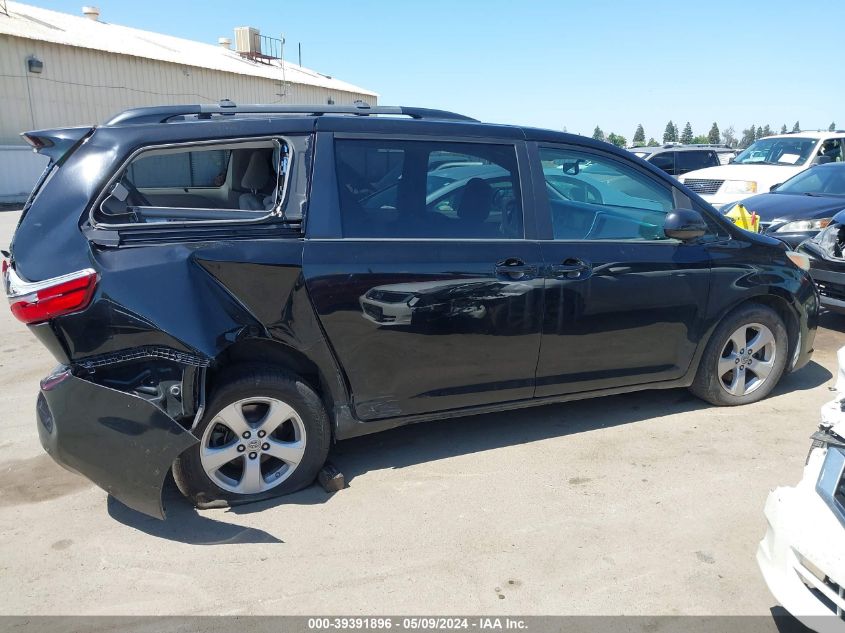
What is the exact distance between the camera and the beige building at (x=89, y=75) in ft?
70.2

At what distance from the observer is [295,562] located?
3.18 meters

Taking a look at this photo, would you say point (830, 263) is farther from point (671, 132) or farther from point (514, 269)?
point (671, 132)

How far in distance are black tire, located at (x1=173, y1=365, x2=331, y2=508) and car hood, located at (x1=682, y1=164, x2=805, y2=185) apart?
11.7 metres

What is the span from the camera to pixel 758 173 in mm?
13391

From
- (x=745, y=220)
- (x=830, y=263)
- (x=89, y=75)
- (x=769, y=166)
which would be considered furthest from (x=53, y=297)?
(x=89, y=75)

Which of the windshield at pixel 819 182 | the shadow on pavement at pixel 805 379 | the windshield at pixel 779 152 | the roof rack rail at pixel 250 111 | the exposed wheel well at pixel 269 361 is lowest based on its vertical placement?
the shadow on pavement at pixel 805 379

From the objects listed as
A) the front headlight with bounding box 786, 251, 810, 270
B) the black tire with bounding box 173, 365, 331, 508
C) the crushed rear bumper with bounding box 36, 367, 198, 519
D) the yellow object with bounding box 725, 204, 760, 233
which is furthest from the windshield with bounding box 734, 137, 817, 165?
the crushed rear bumper with bounding box 36, 367, 198, 519

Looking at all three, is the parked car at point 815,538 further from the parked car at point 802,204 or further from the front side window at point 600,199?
the parked car at point 802,204

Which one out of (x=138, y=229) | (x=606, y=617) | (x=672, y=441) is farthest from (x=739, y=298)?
(x=138, y=229)

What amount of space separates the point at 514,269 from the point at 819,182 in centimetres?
784

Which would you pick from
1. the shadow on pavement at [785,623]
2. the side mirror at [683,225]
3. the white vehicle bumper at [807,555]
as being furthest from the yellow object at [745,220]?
the white vehicle bumper at [807,555]

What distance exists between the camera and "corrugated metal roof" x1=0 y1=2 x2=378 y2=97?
76.6 ft

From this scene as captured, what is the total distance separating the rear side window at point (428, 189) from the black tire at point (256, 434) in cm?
88

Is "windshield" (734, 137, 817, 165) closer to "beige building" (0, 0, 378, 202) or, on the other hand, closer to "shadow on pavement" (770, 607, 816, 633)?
"shadow on pavement" (770, 607, 816, 633)
